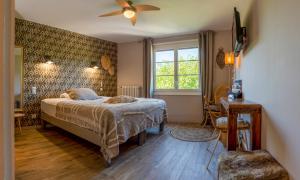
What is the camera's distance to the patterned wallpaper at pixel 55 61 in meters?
4.16

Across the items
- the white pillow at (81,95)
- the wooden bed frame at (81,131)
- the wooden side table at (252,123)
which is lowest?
the wooden bed frame at (81,131)

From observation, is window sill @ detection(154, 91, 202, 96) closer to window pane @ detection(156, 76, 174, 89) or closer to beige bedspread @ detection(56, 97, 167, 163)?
window pane @ detection(156, 76, 174, 89)

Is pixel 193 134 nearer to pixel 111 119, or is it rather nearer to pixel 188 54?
pixel 111 119

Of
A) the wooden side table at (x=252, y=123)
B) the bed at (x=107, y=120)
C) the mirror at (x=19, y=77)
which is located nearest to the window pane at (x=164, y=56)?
the bed at (x=107, y=120)

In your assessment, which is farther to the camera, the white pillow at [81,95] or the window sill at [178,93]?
the window sill at [178,93]

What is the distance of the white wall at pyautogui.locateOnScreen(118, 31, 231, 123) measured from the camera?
4957 millimetres

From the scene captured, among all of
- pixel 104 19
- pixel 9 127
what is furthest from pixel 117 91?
pixel 9 127

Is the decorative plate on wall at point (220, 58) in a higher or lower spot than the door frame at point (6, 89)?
higher

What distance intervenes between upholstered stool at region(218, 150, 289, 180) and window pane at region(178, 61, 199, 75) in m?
3.82

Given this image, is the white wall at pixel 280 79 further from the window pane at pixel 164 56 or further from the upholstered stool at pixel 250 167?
the window pane at pixel 164 56

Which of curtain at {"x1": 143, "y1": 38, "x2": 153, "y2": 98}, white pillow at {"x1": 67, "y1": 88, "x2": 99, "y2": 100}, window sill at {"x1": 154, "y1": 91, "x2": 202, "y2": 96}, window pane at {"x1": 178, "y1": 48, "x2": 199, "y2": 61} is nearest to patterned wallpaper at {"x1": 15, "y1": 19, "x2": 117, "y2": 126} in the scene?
white pillow at {"x1": 67, "y1": 88, "x2": 99, "y2": 100}

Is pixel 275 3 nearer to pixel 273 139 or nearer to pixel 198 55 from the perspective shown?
pixel 273 139

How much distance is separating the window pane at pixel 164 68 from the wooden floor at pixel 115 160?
2.47 meters

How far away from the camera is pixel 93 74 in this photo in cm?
564
